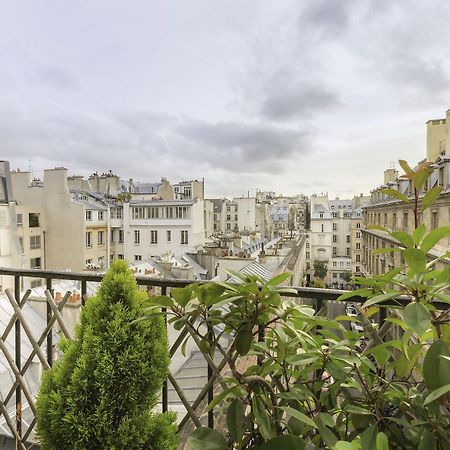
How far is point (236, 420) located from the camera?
3.00ft

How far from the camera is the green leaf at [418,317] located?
711 mm

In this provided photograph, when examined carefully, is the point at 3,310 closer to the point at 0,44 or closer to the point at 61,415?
the point at 0,44

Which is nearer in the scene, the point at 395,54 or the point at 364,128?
the point at 395,54

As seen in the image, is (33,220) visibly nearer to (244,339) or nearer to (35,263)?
(35,263)

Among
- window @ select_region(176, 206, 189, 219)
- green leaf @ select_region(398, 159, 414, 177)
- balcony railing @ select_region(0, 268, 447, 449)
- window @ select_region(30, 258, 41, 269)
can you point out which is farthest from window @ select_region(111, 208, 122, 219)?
green leaf @ select_region(398, 159, 414, 177)

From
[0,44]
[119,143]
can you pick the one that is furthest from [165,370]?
[119,143]

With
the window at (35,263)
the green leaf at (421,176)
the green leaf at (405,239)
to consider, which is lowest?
the window at (35,263)

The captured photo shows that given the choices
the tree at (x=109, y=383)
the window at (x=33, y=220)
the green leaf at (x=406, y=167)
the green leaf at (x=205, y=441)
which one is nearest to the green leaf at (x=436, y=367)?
the green leaf at (x=406, y=167)

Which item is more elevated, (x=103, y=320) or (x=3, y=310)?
(x=103, y=320)

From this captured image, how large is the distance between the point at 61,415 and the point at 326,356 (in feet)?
2.99

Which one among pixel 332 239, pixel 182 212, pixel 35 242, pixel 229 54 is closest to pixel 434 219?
pixel 229 54

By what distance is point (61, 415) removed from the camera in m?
1.14

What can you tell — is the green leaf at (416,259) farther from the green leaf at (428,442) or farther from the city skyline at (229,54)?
the city skyline at (229,54)

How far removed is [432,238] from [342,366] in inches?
16.4
